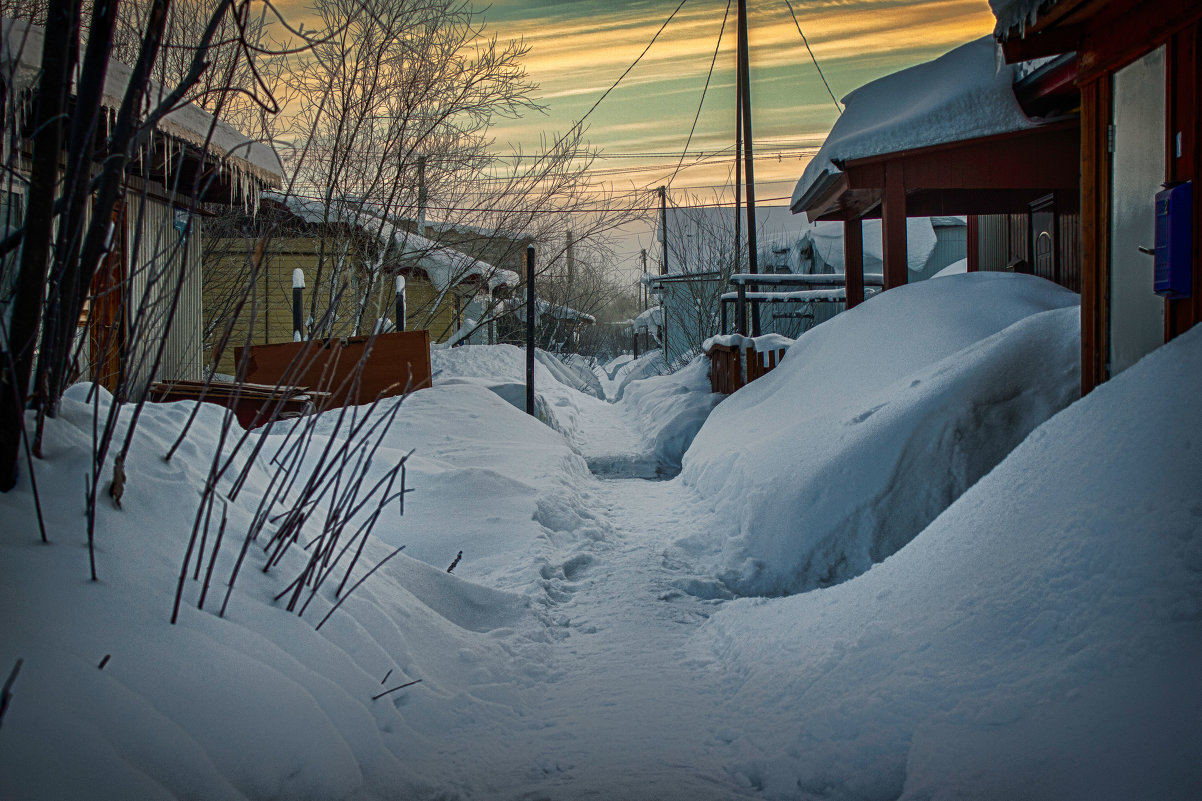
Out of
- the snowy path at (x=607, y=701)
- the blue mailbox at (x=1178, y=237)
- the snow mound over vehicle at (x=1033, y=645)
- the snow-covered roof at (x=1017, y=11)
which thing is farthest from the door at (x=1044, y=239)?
the snow mound over vehicle at (x=1033, y=645)

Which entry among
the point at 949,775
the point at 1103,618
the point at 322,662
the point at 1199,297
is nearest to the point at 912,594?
the point at 1103,618

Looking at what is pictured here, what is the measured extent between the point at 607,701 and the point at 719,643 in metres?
0.86

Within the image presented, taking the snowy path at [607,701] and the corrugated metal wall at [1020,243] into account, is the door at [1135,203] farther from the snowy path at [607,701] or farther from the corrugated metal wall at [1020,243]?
the corrugated metal wall at [1020,243]

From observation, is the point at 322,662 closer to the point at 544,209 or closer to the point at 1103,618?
the point at 1103,618

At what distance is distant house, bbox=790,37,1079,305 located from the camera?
843cm

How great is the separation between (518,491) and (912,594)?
385cm

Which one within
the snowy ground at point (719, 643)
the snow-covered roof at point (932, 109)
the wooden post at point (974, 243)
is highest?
the snow-covered roof at point (932, 109)

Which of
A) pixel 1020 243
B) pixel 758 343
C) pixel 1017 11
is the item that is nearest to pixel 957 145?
pixel 758 343

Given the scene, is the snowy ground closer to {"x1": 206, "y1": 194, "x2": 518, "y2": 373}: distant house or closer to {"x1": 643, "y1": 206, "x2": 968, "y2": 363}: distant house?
{"x1": 206, "y1": 194, "x2": 518, "y2": 373}: distant house

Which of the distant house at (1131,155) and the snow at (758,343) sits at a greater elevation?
the distant house at (1131,155)

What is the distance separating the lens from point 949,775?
2203 millimetres

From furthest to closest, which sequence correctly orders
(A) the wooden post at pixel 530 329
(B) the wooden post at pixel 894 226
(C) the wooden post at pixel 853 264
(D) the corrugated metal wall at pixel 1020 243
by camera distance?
(C) the wooden post at pixel 853 264
(A) the wooden post at pixel 530 329
(D) the corrugated metal wall at pixel 1020 243
(B) the wooden post at pixel 894 226

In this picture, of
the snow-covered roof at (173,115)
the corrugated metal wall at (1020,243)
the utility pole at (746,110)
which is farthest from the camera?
the utility pole at (746,110)

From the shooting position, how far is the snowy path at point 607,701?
2.53m
